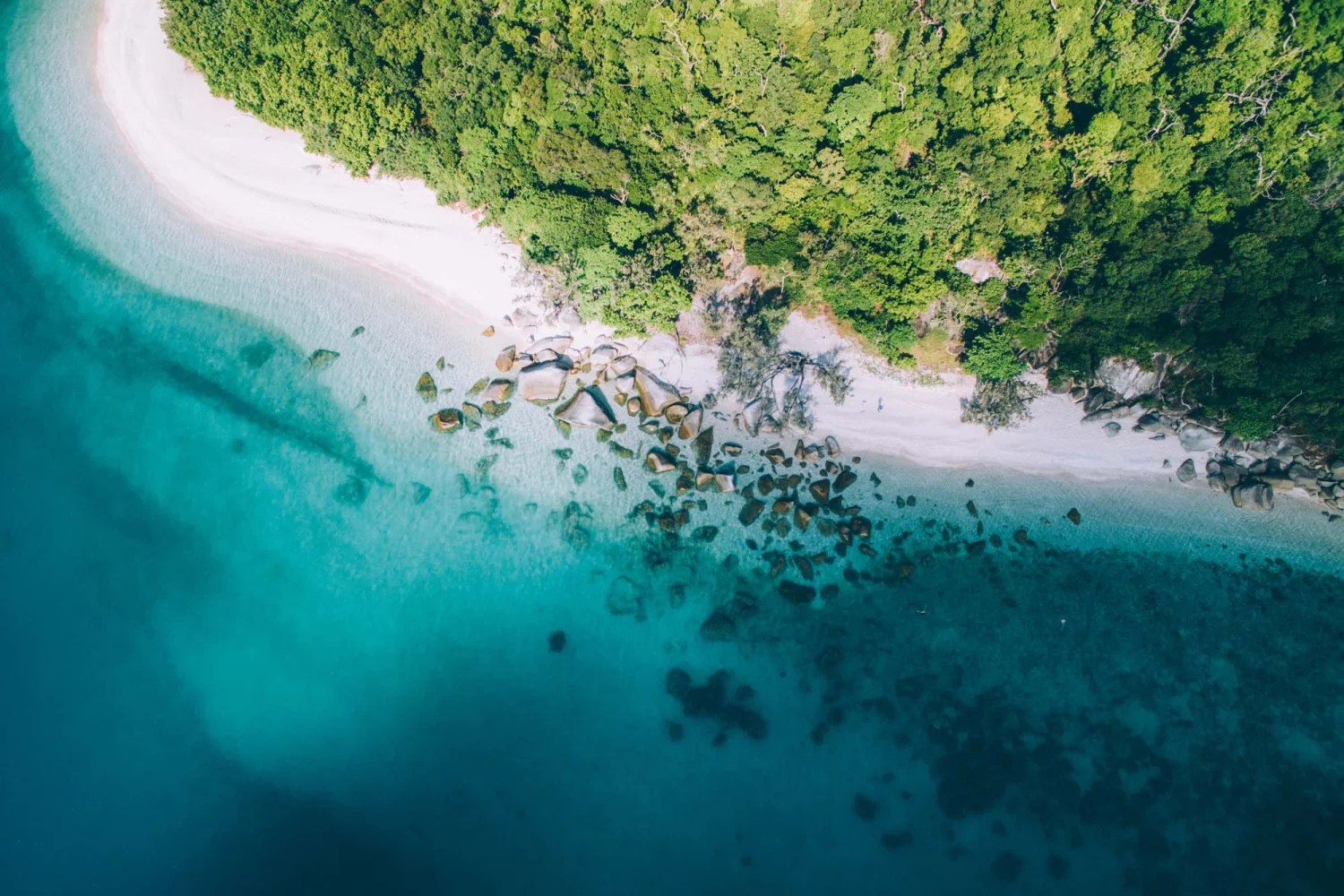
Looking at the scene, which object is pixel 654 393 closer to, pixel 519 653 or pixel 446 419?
pixel 446 419

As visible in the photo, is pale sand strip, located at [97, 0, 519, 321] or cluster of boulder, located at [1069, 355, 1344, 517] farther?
pale sand strip, located at [97, 0, 519, 321]

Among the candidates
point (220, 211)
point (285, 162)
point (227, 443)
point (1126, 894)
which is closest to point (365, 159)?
point (285, 162)

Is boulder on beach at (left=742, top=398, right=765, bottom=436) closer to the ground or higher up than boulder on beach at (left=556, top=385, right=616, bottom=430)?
higher up

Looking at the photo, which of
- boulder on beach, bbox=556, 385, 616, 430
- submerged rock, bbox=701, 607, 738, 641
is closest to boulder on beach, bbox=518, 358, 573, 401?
boulder on beach, bbox=556, 385, 616, 430

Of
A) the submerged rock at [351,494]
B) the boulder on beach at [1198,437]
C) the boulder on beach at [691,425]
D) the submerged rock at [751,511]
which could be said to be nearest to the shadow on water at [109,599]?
the submerged rock at [351,494]

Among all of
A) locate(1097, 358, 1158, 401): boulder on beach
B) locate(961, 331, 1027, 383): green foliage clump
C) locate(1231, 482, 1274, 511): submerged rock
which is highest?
locate(1097, 358, 1158, 401): boulder on beach

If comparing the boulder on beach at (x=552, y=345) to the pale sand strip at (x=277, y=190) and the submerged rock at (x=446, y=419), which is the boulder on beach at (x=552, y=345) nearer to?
the pale sand strip at (x=277, y=190)

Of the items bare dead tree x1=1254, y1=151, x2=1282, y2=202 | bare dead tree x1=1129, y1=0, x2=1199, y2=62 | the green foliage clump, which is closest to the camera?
bare dead tree x1=1254, y1=151, x2=1282, y2=202

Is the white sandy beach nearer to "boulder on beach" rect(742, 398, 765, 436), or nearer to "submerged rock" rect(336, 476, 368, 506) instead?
"boulder on beach" rect(742, 398, 765, 436)
